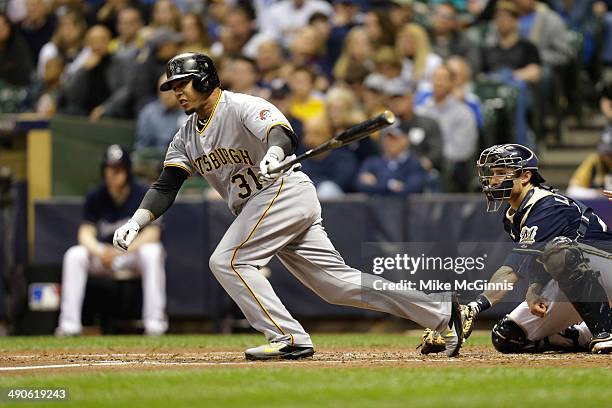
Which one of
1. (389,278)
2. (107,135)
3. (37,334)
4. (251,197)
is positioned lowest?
(37,334)

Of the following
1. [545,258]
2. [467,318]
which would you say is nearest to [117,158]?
[467,318]

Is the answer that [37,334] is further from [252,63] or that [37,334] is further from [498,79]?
[498,79]

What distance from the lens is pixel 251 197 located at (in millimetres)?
7176

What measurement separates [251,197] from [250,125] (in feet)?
1.46

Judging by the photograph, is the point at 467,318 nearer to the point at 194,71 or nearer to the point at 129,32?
→ the point at 194,71

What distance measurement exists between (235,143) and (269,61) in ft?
23.4

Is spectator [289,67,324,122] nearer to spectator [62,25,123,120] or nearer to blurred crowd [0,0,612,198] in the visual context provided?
blurred crowd [0,0,612,198]

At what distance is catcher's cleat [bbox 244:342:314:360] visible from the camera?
698 centimetres

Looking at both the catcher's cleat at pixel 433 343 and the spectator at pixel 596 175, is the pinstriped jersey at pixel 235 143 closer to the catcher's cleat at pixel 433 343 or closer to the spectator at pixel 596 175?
the catcher's cleat at pixel 433 343

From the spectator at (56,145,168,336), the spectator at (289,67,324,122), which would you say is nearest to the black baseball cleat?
the spectator at (56,145,168,336)

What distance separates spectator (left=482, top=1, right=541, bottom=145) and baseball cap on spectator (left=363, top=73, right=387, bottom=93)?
1212 mm

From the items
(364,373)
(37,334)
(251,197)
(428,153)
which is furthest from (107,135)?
(364,373)

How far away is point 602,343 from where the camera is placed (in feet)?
23.4

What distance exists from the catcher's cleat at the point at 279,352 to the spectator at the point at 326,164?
16.6 ft
